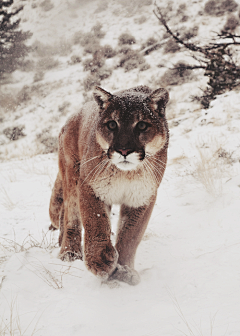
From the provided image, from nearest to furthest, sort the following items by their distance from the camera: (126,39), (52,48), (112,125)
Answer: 1. (112,125)
2. (126,39)
3. (52,48)

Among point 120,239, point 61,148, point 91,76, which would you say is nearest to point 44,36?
point 91,76

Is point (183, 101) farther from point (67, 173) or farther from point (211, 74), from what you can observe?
point (67, 173)

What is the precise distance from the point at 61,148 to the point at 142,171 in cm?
143

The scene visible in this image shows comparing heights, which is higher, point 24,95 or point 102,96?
point 102,96

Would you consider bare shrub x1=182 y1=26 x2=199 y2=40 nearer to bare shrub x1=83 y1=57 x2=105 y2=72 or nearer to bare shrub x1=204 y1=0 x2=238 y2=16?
bare shrub x1=204 y1=0 x2=238 y2=16

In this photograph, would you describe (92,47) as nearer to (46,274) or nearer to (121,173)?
(121,173)

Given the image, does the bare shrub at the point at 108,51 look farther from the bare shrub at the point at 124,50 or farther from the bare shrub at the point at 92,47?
the bare shrub at the point at 92,47

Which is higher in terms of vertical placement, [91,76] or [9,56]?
[9,56]

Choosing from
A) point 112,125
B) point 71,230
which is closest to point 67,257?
point 71,230

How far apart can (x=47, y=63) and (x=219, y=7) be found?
11016 millimetres

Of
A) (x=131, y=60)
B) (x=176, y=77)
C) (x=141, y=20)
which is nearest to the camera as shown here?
(x=176, y=77)

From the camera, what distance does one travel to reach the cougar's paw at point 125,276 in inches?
83.0

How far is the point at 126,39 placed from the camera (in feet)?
55.0

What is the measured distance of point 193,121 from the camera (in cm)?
757
